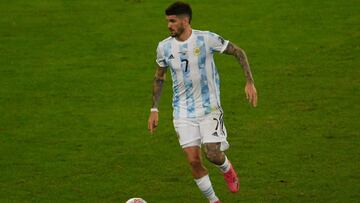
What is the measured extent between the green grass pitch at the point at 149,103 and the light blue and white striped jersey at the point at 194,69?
1.78 metres

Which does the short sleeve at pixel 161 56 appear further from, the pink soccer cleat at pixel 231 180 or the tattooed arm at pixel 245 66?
the pink soccer cleat at pixel 231 180

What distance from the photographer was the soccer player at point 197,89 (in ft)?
45.5

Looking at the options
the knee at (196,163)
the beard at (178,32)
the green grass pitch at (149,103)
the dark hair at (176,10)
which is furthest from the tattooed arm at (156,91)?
the green grass pitch at (149,103)

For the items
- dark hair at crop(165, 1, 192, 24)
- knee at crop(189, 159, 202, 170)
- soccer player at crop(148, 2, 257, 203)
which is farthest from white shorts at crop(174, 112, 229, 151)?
dark hair at crop(165, 1, 192, 24)

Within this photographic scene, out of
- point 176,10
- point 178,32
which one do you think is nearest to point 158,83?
point 178,32

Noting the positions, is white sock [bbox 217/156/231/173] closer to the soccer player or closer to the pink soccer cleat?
the pink soccer cleat

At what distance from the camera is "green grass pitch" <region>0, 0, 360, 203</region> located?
16.0 metres

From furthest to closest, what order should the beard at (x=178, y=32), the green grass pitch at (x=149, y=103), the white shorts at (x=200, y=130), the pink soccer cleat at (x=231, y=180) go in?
the green grass pitch at (x=149, y=103)
the pink soccer cleat at (x=231, y=180)
the white shorts at (x=200, y=130)
the beard at (x=178, y=32)

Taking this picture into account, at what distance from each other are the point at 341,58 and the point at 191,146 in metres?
11.1

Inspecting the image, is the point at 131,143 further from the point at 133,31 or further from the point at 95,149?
the point at 133,31

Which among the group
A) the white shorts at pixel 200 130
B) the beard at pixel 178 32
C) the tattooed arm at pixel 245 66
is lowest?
the white shorts at pixel 200 130

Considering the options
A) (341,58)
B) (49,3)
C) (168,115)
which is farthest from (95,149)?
(49,3)

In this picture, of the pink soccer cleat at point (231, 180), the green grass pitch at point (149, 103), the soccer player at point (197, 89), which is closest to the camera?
the soccer player at point (197, 89)

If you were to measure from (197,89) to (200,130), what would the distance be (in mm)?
604
